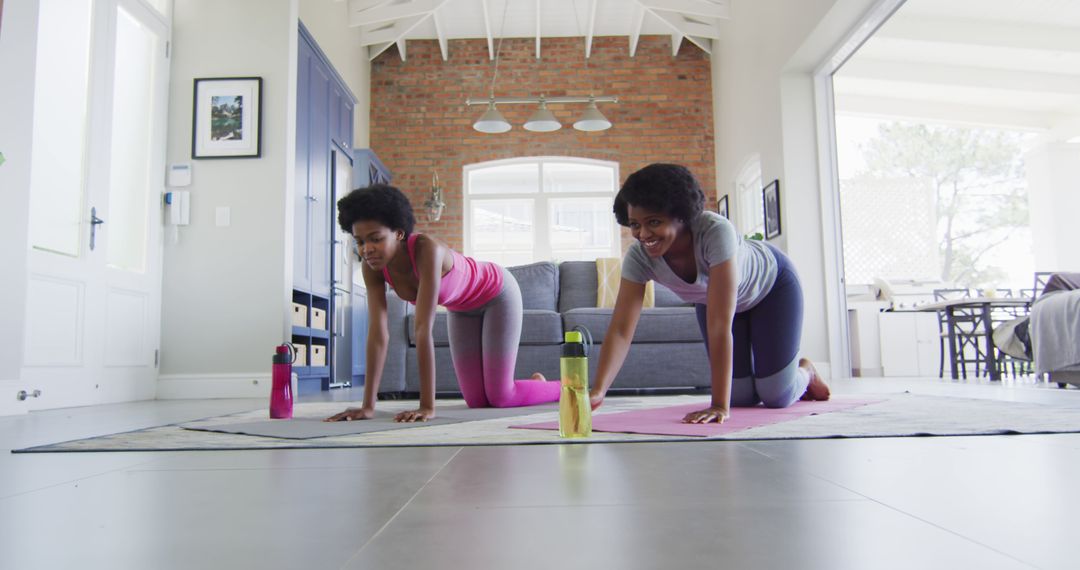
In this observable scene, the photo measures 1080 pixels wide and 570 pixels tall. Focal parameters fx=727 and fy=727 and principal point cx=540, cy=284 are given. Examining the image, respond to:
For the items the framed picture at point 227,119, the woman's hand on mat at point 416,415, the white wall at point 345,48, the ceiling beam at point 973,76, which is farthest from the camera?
the ceiling beam at point 973,76

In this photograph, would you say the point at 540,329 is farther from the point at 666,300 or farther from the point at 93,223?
the point at 93,223

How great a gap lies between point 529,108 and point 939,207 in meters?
6.15

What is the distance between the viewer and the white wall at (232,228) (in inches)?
198

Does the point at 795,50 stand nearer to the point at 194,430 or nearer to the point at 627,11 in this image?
the point at 627,11

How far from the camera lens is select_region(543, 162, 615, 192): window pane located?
9672 millimetres

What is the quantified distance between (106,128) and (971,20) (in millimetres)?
7091

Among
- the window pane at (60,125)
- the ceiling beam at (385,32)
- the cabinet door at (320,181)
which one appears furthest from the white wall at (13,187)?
the ceiling beam at (385,32)

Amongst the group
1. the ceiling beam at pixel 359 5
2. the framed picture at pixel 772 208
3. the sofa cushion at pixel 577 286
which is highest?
the ceiling beam at pixel 359 5

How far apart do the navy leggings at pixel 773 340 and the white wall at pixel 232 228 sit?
11.5 feet

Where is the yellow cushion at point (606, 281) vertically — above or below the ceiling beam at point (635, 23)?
below

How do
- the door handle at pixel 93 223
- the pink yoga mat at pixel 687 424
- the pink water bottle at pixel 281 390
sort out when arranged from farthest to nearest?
the door handle at pixel 93 223 → the pink water bottle at pixel 281 390 → the pink yoga mat at pixel 687 424

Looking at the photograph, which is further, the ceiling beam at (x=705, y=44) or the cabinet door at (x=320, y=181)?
the ceiling beam at (x=705, y=44)

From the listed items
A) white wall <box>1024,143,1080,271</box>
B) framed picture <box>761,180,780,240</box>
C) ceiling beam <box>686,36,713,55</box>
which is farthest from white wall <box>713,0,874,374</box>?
white wall <box>1024,143,1080,271</box>

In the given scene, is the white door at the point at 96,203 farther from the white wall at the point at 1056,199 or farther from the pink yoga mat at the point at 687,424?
the white wall at the point at 1056,199
